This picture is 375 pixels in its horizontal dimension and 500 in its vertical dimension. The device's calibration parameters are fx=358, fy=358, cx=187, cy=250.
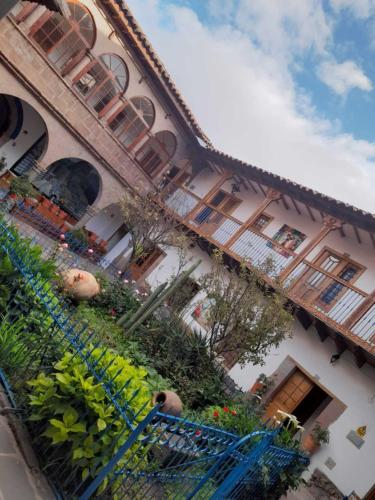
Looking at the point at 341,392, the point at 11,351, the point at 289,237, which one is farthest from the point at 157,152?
the point at 11,351

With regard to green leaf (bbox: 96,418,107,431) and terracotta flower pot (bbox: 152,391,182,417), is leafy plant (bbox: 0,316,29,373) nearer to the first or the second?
green leaf (bbox: 96,418,107,431)

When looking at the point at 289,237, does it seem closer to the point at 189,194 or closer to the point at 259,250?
the point at 259,250

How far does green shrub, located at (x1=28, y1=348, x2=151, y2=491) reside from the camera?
3.32 meters

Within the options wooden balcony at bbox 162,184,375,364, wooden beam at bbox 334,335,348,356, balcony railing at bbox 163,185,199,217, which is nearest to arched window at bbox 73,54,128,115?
balcony railing at bbox 163,185,199,217

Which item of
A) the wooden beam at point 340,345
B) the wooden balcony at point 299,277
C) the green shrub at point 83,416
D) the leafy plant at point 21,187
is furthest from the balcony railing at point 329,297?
the leafy plant at point 21,187

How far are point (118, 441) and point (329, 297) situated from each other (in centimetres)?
1067

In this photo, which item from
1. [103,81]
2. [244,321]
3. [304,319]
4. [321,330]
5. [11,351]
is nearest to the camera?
[11,351]

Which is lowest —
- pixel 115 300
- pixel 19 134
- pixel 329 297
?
pixel 115 300

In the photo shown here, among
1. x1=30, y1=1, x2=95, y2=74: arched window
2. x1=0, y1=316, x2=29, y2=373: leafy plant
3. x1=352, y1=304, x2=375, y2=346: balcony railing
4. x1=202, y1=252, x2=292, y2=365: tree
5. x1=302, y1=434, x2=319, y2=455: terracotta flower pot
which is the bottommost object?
x1=0, y1=316, x2=29, y2=373: leafy plant

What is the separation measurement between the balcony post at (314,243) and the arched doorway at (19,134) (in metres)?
11.6

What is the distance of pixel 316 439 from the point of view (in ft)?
32.7

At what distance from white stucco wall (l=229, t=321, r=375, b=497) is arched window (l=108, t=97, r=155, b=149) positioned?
1118 cm

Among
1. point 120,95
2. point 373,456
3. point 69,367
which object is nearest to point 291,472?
point 373,456

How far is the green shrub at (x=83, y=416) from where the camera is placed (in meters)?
3.32
